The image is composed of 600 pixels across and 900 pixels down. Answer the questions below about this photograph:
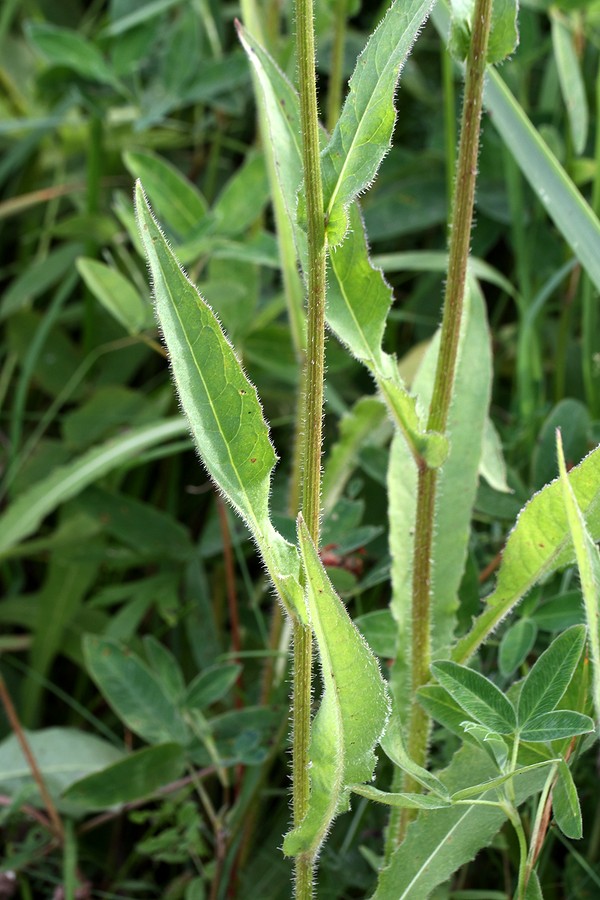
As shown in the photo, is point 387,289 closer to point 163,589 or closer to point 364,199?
point 163,589

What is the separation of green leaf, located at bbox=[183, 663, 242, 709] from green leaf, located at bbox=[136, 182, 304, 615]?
Result: 0.53m

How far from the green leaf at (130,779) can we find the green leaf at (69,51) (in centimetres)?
138

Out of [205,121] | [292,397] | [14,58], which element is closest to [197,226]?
[292,397]

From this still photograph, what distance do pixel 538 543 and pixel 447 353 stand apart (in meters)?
0.21

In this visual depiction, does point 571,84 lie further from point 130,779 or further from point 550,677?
point 130,779

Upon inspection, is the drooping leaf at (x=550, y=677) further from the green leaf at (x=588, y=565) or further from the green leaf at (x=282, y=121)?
the green leaf at (x=282, y=121)

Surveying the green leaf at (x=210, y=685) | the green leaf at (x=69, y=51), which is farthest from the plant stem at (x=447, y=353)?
the green leaf at (x=69, y=51)

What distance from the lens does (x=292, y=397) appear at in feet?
6.64

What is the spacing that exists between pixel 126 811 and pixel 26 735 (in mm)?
206

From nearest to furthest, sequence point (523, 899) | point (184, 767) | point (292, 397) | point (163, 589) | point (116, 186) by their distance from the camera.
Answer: point (523, 899) → point (184, 767) → point (163, 589) → point (292, 397) → point (116, 186)

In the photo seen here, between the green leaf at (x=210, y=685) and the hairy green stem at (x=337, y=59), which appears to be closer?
the green leaf at (x=210, y=685)

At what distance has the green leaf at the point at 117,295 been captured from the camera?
5.75 feet

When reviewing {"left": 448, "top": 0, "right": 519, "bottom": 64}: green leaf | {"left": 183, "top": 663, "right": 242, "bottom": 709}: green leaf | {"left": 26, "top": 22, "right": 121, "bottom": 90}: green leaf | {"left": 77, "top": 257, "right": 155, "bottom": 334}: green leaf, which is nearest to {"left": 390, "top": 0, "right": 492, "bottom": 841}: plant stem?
{"left": 448, "top": 0, "right": 519, "bottom": 64}: green leaf

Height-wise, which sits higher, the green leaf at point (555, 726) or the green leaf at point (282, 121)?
the green leaf at point (282, 121)
